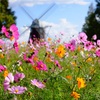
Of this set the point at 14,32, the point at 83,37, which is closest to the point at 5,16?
the point at 83,37

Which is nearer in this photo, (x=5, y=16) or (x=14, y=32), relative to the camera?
(x=14, y=32)

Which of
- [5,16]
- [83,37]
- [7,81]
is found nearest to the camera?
[7,81]

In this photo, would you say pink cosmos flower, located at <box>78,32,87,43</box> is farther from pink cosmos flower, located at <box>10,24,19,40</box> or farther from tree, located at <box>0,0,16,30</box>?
tree, located at <box>0,0,16,30</box>

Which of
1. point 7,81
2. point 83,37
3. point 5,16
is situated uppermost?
point 5,16

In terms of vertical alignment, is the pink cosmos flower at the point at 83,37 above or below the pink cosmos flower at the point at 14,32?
above

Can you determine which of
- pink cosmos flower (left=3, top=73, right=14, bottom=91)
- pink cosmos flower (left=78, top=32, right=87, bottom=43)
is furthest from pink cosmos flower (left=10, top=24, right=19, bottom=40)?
pink cosmos flower (left=78, top=32, right=87, bottom=43)

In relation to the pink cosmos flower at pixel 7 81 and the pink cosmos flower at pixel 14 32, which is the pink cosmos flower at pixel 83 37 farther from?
the pink cosmos flower at pixel 7 81

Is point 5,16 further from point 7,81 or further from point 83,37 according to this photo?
point 7,81

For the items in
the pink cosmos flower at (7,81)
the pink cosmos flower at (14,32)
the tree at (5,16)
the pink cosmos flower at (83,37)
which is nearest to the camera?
the pink cosmos flower at (7,81)

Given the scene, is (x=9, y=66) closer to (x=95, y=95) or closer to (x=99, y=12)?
(x=95, y=95)

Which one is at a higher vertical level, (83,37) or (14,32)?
(83,37)

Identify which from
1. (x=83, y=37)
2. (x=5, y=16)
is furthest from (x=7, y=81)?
(x=5, y=16)

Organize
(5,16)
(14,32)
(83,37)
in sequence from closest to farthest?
(14,32), (83,37), (5,16)

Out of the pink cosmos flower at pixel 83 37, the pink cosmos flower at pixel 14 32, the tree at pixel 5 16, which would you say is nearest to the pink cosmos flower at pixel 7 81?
the pink cosmos flower at pixel 14 32
